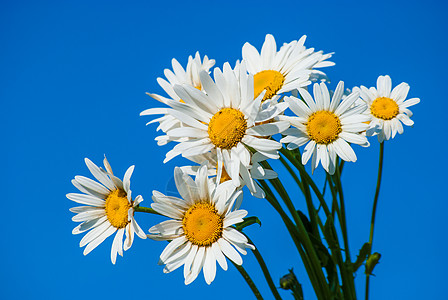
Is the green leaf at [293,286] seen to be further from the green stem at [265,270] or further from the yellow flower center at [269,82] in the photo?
the yellow flower center at [269,82]

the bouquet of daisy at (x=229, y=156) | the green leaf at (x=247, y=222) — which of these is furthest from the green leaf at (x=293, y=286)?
the green leaf at (x=247, y=222)

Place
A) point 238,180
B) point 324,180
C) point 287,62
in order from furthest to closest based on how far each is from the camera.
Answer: point 324,180 → point 287,62 → point 238,180

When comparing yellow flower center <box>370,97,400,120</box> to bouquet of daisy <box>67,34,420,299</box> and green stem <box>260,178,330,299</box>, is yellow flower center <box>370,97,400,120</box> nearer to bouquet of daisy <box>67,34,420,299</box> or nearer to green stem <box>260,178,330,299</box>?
bouquet of daisy <box>67,34,420,299</box>

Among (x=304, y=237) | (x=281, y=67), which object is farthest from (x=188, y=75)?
(x=304, y=237)

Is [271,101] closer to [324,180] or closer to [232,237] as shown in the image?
[232,237]

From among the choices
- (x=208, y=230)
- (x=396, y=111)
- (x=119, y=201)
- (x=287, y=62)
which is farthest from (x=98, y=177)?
(x=396, y=111)

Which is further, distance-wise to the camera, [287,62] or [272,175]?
[287,62]

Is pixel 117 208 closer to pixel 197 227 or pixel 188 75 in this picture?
pixel 197 227
